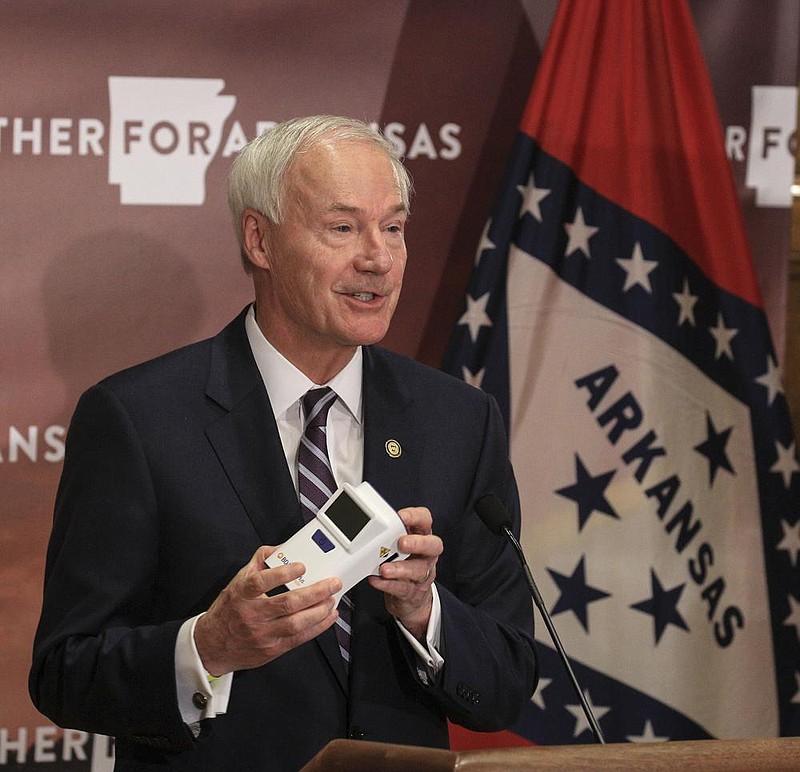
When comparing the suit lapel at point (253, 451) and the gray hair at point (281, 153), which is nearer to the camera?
the suit lapel at point (253, 451)

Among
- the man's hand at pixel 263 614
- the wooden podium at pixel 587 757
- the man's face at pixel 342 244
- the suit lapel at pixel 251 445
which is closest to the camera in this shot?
the wooden podium at pixel 587 757

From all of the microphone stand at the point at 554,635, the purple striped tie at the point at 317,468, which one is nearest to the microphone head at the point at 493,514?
the microphone stand at the point at 554,635

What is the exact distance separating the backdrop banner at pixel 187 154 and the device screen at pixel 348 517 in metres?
1.96

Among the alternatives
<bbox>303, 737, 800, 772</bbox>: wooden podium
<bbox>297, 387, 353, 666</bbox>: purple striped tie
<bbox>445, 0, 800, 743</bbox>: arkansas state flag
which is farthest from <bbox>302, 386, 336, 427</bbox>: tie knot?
<bbox>445, 0, 800, 743</bbox>: arkansas state flag

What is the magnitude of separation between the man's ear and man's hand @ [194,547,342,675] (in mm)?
715

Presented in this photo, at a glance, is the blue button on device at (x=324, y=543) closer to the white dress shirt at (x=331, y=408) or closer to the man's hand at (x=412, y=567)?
the man's hand at (x=412, y=567)

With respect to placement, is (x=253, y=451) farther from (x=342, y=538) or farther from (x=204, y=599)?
(x=342, y=538)

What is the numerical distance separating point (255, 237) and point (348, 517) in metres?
0.76

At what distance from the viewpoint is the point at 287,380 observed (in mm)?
2139

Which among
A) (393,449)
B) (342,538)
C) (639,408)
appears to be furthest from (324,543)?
(639,408)

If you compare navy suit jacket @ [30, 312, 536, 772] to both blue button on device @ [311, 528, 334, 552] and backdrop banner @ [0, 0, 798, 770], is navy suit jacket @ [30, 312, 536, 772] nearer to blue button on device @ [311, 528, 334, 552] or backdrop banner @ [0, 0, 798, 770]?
blue button on device @ [311, 528, 334, 552]

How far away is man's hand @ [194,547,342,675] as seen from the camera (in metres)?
1.63

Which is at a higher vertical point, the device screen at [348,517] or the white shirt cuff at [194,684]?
the device screen at [348,517]

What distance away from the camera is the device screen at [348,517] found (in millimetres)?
1662
